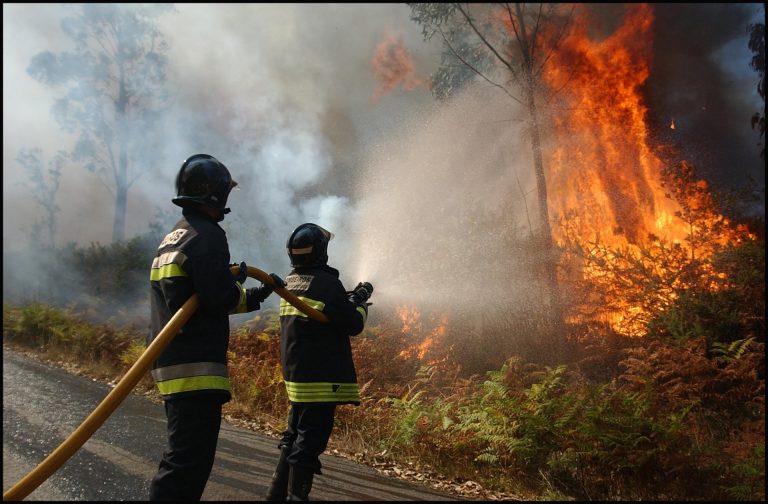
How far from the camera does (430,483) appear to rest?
4934mm

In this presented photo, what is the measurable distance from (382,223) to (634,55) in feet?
26.8

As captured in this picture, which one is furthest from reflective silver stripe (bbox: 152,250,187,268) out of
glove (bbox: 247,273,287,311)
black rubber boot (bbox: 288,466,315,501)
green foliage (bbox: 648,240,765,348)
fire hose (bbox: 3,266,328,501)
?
green foliage (bbox: 648,240,765,348)

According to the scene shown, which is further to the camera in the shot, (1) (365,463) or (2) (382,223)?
(2) (382,223)

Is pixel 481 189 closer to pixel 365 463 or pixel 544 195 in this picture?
pixel 544 195

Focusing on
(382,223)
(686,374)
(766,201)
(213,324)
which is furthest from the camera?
(382,223)

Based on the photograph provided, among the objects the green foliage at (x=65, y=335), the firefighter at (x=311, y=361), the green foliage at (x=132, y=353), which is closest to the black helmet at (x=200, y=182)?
the firefighter at (x=311, y=361)

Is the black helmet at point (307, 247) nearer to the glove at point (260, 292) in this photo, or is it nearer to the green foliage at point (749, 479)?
the glove at point (260, 292)

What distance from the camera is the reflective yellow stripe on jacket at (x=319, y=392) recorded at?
12.3 feet

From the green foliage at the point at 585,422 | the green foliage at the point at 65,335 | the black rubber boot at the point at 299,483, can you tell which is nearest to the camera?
the black rubber boot at the point at 299,483

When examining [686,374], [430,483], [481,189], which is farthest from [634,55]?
[430,483]

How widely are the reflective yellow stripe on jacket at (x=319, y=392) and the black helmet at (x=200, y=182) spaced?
158cm

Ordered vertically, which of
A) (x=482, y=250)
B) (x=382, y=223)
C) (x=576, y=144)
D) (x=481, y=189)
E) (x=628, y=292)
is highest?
(x=576, y=144)

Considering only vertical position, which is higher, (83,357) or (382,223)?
(382,223)

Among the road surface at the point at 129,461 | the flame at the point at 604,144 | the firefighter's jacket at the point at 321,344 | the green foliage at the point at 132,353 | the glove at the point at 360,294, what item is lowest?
the road surface at the point at 129,461
